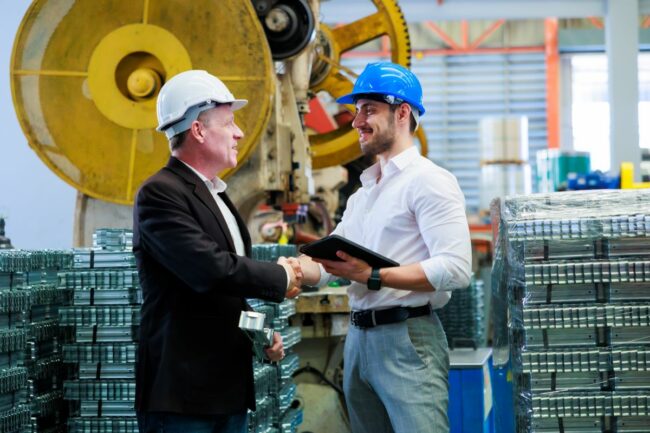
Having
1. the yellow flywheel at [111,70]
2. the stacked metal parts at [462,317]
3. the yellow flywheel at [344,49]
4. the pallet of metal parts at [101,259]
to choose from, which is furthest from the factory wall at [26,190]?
the pallet of metal parts at [101,259]

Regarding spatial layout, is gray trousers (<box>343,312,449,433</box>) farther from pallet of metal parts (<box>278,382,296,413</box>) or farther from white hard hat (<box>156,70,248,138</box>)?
pallet of metal parts (<box>278,382,296,413</box>)

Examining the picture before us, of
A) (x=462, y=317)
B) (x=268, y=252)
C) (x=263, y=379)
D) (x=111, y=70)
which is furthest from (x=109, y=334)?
(x=462, y=317)

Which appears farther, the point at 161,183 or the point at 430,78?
the point at 430,78

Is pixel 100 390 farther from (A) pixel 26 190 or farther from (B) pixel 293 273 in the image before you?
(A) pixel 26 190

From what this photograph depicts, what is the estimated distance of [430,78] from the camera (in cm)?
2222

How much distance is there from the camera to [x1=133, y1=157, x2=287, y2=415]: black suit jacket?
2893 millimetres

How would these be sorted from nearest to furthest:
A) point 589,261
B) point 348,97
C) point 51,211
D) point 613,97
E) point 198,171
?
1. point 198,171
2. point 348,97
3. point 589,261
4. point 51,211
5. point 613,97

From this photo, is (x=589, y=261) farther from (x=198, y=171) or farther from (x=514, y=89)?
(x=514, y=89)

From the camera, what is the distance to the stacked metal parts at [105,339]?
14.1 feet

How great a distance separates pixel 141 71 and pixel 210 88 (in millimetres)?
2608

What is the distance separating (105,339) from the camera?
4316 mm

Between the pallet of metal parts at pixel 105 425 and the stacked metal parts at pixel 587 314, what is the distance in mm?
1720

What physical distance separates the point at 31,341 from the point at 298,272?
1.48 metres

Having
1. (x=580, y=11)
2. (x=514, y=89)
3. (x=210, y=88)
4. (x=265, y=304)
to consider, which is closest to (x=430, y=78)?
(x=514, y=89)
